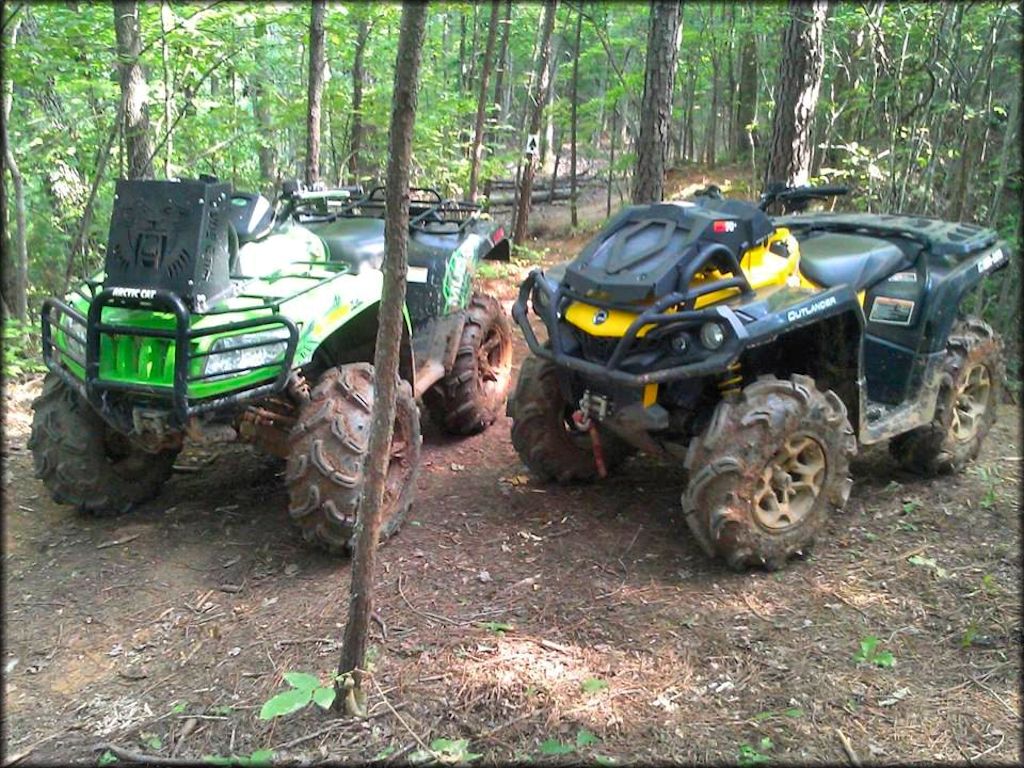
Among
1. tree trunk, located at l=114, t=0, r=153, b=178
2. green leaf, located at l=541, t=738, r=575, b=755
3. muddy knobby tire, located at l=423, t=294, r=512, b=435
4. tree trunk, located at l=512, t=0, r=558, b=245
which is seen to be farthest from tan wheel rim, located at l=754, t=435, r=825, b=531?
tree trunk, located at l=512, t=0, r=558, b=245

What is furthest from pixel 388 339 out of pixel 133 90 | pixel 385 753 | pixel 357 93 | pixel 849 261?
pixel 357 93

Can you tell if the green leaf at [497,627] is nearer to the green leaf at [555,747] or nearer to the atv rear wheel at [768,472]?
the green leaf at [555,747]

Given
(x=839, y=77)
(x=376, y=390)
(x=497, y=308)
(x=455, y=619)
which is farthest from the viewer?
(x=839, y=77)

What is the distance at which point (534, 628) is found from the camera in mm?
3547

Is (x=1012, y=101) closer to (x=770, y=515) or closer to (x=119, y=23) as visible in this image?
(x=770, y=515)

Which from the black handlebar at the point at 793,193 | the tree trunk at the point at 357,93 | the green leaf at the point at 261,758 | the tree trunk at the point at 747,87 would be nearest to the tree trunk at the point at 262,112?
the tree trunk at the point at 357,93

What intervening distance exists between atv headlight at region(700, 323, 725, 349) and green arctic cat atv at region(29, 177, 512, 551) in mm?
1649

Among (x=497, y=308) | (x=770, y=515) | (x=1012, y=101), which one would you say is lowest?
(x=770, y=515)

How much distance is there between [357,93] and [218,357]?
10.6 meters

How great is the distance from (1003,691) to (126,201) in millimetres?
4260

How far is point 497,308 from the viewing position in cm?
626

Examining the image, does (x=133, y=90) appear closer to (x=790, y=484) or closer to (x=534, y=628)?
(x=534, y=628)

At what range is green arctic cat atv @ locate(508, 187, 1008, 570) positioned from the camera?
3.86 meters

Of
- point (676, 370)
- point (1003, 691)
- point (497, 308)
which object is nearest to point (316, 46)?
point (497, 308)
